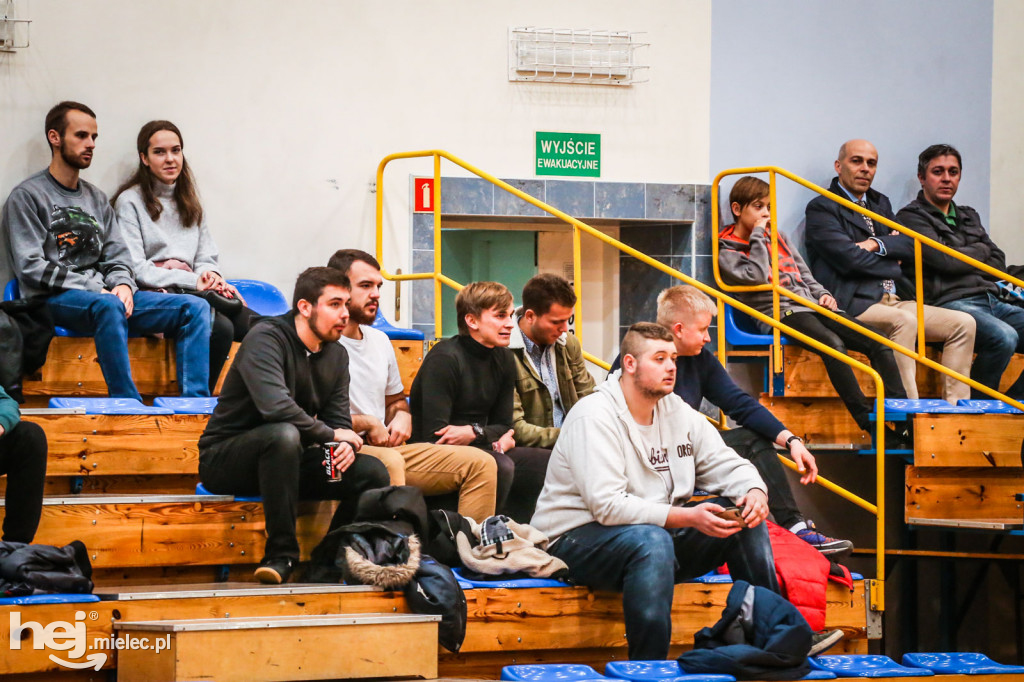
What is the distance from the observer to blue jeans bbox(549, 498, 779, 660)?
3520 millimetres

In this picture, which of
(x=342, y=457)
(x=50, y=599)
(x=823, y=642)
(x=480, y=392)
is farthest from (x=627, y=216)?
(x=50, y=599)

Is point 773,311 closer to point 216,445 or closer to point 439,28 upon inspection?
point 439,28

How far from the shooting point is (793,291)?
5902 millimetres

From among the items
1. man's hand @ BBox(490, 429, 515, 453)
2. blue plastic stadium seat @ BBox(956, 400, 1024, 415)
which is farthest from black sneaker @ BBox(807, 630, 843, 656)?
blue plastic stadium seat @ BBox(956, 400, 1024, 415)

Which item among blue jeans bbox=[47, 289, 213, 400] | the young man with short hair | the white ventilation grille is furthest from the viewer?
the white ventilation grille

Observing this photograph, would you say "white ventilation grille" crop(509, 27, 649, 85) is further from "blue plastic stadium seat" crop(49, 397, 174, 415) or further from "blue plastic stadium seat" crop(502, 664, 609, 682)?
"blue plastic stadium seat" crop(502, 664, 609, 682)

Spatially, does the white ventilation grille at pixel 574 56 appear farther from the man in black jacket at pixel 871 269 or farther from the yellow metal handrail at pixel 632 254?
the man in black jacket at pixel 871 269

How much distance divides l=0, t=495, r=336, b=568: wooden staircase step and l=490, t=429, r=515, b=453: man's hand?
65cm

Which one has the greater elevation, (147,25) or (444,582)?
(147,25)

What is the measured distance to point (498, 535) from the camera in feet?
12.6

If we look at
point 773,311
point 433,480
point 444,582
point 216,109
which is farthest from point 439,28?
point 444,582

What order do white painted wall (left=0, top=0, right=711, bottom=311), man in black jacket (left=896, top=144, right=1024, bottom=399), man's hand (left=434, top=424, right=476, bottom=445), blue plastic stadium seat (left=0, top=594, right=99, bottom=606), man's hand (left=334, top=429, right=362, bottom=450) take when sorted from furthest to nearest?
man in black jacket (left=896, top=144, right=1024, bottom=399) → white painted wall (left=0, top=0, right=711, bottom=311) → man's hand (left=434, top=424, right=476, bottom=445) → man's hand (left=334, top=429, right=362, bottom=450) → blue plastic stadium seat (left=0, top=594, right=99, bottom=606)

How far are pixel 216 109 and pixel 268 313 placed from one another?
105 centimetres

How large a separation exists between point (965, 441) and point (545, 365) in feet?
6.54
